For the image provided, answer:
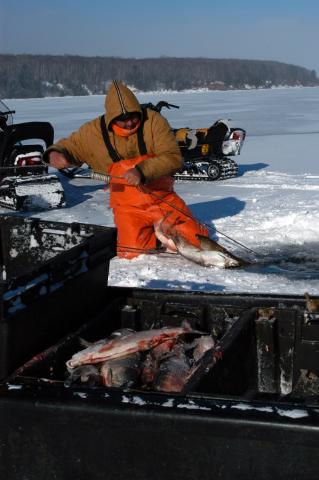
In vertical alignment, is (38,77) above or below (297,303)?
above

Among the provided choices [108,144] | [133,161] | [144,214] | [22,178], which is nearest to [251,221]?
[144,214]

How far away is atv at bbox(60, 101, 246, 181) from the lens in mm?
10705

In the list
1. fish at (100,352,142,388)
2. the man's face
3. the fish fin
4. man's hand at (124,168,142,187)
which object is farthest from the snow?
fish at (100,352,142,388)

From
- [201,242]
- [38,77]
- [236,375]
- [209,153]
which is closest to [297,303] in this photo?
[236,375]

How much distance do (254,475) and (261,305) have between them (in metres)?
1.09

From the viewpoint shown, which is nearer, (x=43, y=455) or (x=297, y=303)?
(x=43, y=455)

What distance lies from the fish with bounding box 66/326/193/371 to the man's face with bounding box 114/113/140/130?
118 inches

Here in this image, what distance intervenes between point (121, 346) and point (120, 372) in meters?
0.14

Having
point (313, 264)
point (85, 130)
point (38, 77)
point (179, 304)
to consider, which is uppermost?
point (38, 77)

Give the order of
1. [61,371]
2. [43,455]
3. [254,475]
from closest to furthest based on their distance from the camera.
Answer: [254,475], [43,455], [61,371]

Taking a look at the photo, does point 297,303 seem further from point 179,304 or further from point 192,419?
point 192,419

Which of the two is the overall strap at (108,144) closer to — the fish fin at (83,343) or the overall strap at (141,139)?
the overall strap at (141,139)

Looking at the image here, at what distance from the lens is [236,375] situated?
2.43m

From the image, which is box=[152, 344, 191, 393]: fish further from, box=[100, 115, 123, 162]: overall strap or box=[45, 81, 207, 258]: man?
box=[100, 115, 123, 162]: overall strap
